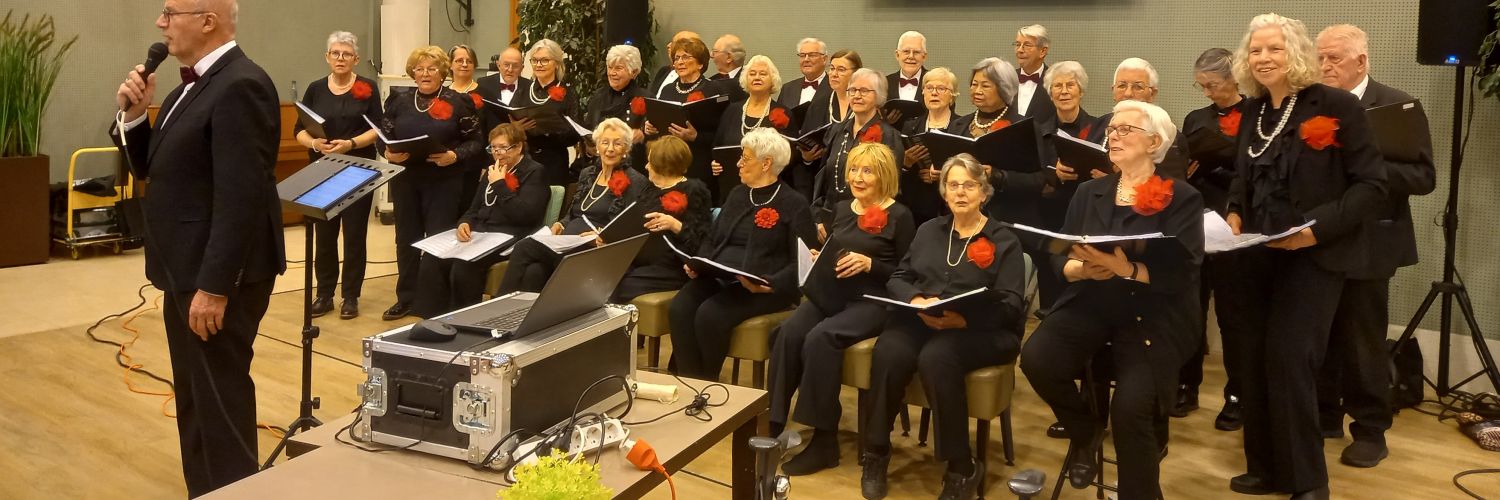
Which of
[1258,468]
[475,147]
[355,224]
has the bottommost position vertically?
[1258,468]

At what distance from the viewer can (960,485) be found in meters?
3.82

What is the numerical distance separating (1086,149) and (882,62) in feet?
9.97

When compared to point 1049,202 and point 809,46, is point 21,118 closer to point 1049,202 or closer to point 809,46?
point 809,46

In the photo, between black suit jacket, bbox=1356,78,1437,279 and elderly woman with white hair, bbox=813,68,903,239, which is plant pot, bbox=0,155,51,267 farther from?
black suit jacket, bbox=1356,78,1437,279

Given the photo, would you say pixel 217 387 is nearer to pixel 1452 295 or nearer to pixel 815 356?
pixel 815 356

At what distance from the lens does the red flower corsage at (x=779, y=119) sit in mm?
5641

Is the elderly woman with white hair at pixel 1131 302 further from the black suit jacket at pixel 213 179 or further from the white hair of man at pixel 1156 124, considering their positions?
the black suit jacket at pixel 213 179

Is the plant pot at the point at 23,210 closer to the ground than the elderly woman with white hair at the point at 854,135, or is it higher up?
closer to the ground

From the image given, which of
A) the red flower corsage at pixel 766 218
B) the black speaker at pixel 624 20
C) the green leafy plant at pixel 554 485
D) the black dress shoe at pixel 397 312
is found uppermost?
the black speaker at pixel 624 20

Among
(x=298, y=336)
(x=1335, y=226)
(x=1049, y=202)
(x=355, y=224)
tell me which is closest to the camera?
(x=1335, y=226)

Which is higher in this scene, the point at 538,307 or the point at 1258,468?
the point at 538,307

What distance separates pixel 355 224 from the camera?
625 cm

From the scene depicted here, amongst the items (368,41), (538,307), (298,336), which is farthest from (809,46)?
(368,41)

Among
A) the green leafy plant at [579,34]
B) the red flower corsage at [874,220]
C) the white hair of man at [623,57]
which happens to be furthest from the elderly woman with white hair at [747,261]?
the green leafy plant at [579,34]
